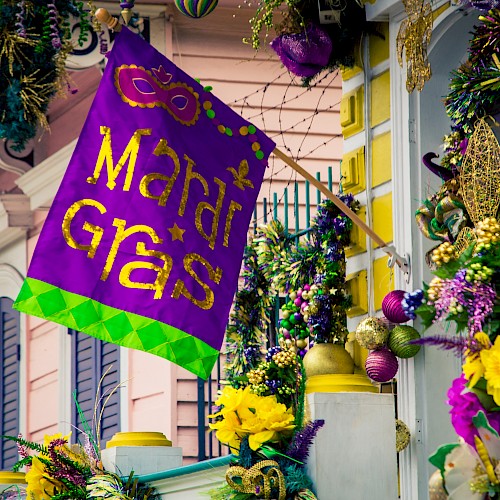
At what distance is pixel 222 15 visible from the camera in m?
10.5

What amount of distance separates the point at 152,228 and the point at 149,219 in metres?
0.05

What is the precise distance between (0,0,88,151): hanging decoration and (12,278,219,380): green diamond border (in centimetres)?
261

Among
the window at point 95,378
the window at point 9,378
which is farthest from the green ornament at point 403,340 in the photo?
the window at point 9,378

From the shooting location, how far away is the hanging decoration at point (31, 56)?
348 inches

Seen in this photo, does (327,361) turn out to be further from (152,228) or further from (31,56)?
(31,56)

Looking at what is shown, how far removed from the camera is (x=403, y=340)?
6855 millimetres

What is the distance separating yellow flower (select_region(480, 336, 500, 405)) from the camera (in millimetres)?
4727

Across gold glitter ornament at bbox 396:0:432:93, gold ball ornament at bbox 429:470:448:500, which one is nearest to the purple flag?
gold glitter ornament at bbox 396:0:432:93

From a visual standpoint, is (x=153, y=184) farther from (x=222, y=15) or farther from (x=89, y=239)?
(x=222, y=15)

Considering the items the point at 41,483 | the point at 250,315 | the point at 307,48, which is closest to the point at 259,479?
the point at 41,483

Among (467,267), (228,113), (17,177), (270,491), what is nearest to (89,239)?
(228,113)

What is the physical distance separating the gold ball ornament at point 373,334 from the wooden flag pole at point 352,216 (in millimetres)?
315

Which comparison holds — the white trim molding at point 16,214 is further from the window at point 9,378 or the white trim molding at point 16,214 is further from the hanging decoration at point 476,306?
the hanging decoration at point 476,306

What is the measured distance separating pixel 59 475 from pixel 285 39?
2713mm
